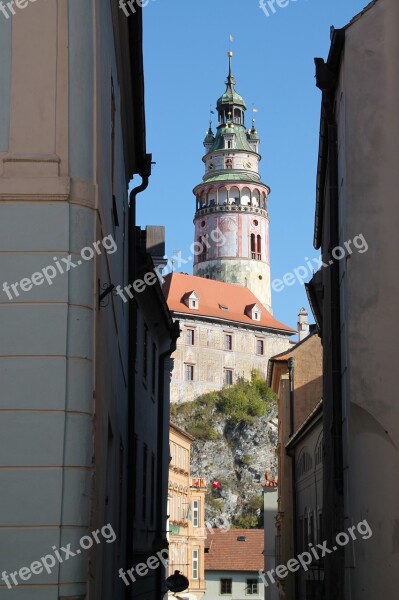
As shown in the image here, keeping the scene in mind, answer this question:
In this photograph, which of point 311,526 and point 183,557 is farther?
point 183,557

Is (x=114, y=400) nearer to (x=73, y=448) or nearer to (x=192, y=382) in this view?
(x=73, y=448)

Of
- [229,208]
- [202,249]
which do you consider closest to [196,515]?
[229,208]

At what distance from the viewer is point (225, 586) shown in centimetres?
5722

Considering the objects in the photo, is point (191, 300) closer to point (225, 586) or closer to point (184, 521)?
→ point (225, 586)

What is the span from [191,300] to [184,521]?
1795 inches

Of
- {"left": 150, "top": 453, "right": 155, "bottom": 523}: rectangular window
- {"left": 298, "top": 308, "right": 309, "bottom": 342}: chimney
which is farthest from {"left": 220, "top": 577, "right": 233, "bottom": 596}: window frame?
{"left": 298, "top": 308, "right": 309, "bottom": 342}: chimney

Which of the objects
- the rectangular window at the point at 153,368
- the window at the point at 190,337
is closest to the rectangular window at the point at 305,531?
the rectangular window at the point at 153,368

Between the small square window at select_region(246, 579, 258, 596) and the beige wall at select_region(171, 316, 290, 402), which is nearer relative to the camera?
the small square window at select_region(246, 579, 258, 596)

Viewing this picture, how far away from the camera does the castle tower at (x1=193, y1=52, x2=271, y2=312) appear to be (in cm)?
10506

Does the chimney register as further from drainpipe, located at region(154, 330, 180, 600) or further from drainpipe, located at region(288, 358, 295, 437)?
drainpipe, located at region(154, 330, 180, 600)

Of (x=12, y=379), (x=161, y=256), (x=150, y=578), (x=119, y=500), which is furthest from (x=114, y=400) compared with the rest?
(x=161, y=256)

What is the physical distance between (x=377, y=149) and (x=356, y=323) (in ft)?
6.18

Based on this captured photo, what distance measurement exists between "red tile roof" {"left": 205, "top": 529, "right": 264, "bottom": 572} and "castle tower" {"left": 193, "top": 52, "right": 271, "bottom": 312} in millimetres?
43600

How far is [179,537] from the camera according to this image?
4719 cm
